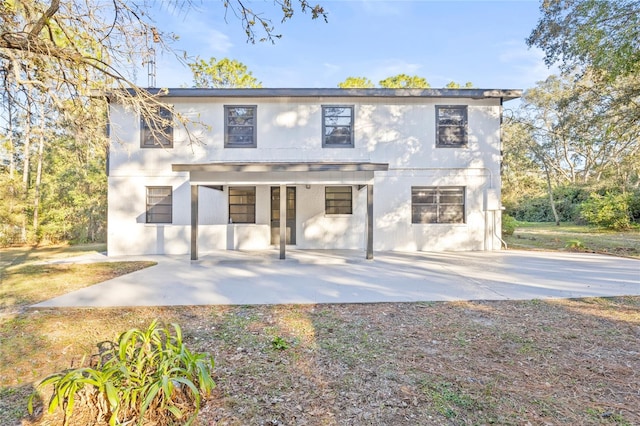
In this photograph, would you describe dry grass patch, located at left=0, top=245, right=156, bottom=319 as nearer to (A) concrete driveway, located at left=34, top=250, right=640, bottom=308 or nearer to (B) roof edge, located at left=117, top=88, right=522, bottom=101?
(A) concrete driveway, located at left=34, top=250, right=640, bottom=308

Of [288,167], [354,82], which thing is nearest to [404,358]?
[288,167]

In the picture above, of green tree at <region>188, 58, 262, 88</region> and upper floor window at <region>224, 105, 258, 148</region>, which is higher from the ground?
green tree at <region>188, 58, 262, 88</region>

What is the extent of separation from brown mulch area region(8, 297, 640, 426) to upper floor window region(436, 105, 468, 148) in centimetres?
687

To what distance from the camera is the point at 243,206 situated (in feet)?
36.7

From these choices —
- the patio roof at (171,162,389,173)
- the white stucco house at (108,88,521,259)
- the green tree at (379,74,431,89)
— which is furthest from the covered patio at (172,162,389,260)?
the green tree at (379,74,431,89)

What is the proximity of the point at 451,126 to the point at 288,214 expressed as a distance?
20.8ft

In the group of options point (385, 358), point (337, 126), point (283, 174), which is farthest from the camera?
point (337, 126)

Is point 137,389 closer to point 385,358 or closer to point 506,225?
point 385,358

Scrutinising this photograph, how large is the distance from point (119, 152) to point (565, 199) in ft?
95.9

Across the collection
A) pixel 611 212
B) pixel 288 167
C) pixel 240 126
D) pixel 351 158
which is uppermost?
pixel 240 126

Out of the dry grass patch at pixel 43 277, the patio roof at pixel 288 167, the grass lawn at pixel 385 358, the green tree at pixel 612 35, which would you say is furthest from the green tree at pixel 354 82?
the grass lawn at pixel 385 358

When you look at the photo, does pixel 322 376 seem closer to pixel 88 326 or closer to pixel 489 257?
pixel 88 326

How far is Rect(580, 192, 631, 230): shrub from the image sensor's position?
15875 millimetres

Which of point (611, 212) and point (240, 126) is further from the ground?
point (240, 126)
